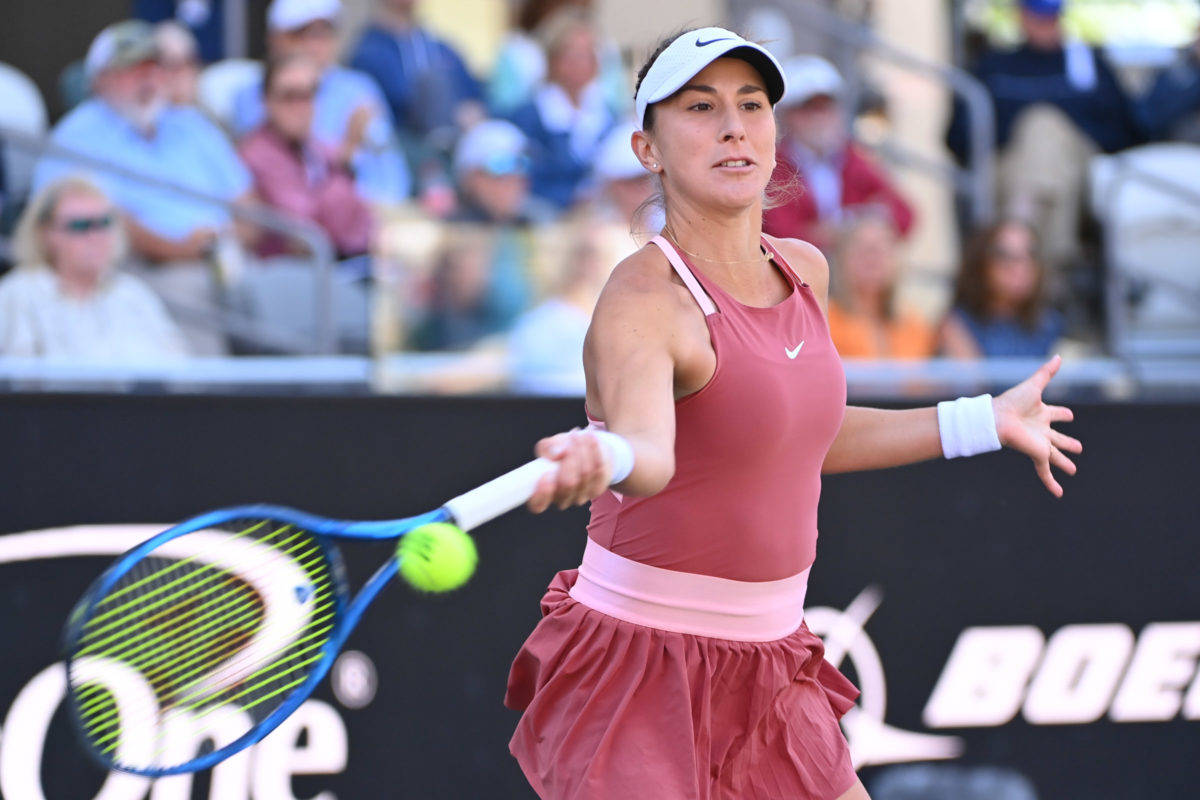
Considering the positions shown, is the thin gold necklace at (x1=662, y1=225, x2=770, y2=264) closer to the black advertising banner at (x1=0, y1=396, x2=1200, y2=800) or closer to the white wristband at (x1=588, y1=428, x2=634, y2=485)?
the white wristband at (x1=588, y1=428, x2=634, y2=485)

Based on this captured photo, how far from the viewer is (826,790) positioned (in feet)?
9.36

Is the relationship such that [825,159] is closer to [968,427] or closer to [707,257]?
[968,427]

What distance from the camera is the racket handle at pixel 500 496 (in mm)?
2250

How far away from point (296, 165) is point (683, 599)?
378 centimetres

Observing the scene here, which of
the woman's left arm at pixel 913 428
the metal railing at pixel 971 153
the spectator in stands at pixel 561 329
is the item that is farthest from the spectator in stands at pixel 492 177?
the woman's left arm at pixel 913 428

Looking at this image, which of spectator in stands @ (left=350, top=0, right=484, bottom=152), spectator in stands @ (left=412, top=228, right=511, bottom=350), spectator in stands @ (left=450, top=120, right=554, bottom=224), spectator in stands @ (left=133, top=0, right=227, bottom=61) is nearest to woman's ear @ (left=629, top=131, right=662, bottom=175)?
spectator in stands @ (left=412, top=228, right=511, bottom=350)

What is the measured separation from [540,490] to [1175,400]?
10.4ft

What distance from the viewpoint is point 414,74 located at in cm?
693

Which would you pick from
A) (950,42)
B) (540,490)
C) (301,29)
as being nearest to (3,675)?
(540,490)

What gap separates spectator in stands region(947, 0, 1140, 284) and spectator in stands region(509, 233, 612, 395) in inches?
116

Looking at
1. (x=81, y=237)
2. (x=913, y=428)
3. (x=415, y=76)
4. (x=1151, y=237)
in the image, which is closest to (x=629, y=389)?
(x=913, y=428)

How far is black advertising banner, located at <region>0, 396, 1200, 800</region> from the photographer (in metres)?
4.02

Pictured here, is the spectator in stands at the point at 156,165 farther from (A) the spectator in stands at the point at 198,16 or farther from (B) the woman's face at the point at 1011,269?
(B) the woman's face at the point at 1011,269

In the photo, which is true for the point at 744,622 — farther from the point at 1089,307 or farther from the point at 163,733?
the point at 1089,307
